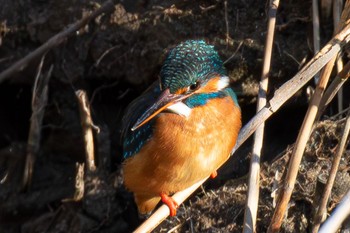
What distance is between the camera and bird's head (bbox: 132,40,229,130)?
10.7 feet

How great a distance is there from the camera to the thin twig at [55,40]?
14.2 feet

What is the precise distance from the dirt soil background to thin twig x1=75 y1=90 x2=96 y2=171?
59mm

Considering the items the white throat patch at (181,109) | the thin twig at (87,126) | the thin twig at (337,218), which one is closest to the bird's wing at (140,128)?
the white throat patch at (181,109)

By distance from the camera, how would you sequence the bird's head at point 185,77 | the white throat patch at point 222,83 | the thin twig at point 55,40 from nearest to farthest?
the bird's head at point 185,77, the white throat patch at point 222,83, the thin twig at point 55,40

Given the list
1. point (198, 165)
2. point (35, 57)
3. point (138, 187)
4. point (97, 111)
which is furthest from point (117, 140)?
point (198, 165)

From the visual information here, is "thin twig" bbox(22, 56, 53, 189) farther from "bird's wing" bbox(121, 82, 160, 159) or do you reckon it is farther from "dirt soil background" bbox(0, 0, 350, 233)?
"bird's wing" bbox(121, 82, 160, 159)

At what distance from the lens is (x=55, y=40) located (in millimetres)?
4309

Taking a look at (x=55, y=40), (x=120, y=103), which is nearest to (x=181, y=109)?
(x=55, y=40)

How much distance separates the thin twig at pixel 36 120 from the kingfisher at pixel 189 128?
1030 mm

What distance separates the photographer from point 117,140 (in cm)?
477

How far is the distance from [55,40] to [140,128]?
0.94 metres

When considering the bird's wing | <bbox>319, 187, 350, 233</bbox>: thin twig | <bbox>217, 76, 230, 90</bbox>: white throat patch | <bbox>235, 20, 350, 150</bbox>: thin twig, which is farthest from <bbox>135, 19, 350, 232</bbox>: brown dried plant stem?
<bbox>319, 187, 350, 233</bbox>: thin twig

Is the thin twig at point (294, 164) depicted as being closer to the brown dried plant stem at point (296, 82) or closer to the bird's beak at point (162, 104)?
the brown dried plant stem at point (296, 82)

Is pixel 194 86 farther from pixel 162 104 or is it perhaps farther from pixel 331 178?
pixel 331 178
